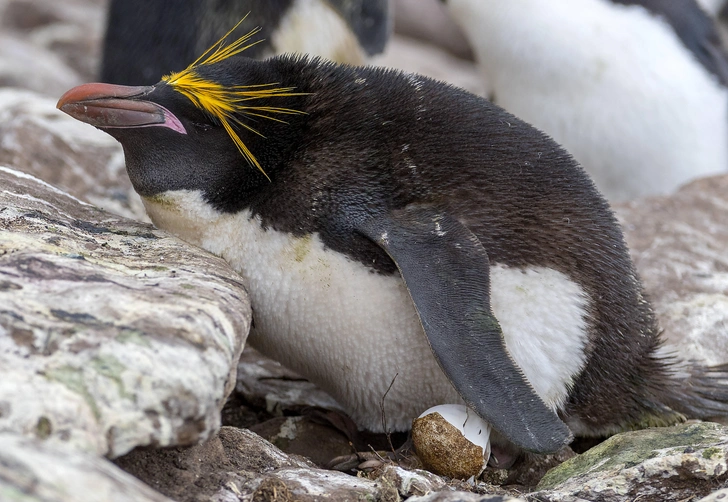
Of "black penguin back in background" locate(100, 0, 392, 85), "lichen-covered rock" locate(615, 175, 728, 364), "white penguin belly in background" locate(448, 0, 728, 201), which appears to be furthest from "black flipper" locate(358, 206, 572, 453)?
"white penguin belly in background" locate(448, 0, 728, 201)

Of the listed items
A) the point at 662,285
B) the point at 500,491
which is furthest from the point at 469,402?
the point at 662,285

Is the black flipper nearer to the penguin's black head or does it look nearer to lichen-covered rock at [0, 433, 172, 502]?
the penguin's black head

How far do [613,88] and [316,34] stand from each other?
1648 mm

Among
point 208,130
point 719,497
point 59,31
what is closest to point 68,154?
point 208,130

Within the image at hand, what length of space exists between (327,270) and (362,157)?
1.04 ft

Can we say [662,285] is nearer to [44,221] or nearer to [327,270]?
[327,270]

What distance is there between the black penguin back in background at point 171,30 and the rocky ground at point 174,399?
1960 millimetres

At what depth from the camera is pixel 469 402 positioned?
2230mm

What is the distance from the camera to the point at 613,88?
4.98 metres

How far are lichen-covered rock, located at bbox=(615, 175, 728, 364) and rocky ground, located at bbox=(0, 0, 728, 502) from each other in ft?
0.04

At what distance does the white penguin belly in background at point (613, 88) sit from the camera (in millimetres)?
4953

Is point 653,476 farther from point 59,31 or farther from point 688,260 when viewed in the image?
point 59,31

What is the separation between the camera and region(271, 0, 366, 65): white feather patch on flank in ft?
15.7

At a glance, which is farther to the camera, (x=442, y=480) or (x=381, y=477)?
(x=442, y=480)
